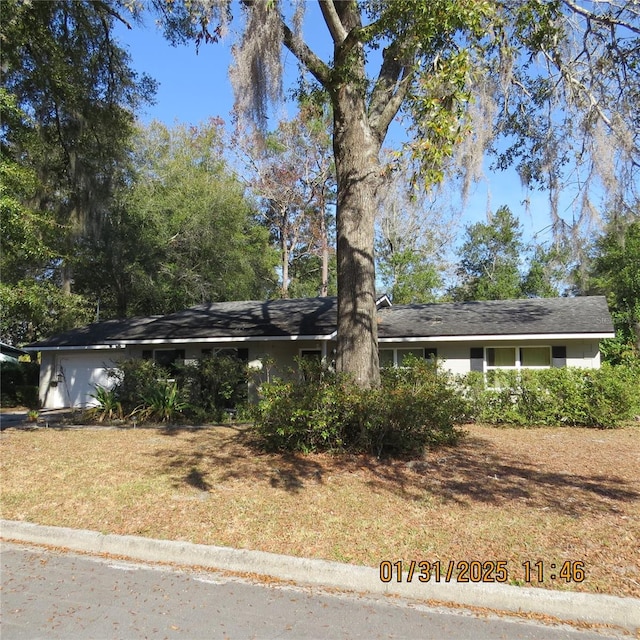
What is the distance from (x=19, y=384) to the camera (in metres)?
23.8

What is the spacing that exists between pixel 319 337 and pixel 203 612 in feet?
37.6

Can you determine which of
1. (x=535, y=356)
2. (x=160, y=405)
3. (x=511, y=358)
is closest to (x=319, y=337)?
(x=160, y=405)

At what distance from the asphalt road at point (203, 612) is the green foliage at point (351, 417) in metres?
3.42

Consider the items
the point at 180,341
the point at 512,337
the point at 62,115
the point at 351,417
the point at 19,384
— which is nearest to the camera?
the point at 351,417

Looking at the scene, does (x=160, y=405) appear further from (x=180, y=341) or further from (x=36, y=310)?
(x=36, y=310)

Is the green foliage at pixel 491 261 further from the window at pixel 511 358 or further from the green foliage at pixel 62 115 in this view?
the green foliage at pixel 62 115

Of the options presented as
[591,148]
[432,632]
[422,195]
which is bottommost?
[432,632]

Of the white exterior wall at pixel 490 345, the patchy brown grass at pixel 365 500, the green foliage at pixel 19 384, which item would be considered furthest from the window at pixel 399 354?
the green foliage at pixel 19 384

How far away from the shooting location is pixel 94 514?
6047 millimetres

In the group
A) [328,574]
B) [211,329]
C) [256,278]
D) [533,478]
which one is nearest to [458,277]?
[256,278]

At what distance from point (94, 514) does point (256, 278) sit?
1003 inches

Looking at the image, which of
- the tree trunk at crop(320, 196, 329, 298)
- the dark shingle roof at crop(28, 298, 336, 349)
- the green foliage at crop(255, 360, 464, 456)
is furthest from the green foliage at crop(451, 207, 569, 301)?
the green foliage at crop(255, 360, 464, 456)

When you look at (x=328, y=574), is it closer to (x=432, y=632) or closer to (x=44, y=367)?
(x=432, y=632)

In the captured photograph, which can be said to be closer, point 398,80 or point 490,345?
point 398,80
